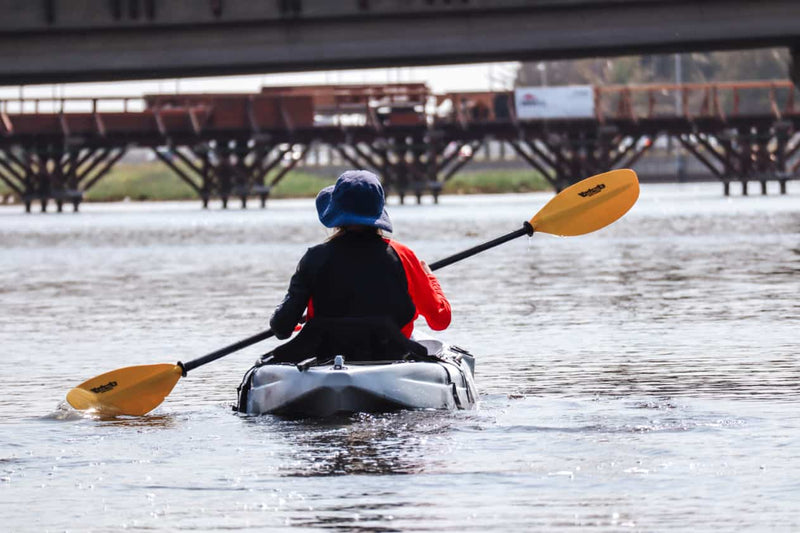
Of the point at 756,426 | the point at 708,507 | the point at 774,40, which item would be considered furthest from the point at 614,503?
the point at 774,40

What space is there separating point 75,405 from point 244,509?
3.73m

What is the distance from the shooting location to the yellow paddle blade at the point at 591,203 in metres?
12.4

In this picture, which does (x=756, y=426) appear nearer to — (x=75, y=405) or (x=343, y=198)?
(x=343, y=198)

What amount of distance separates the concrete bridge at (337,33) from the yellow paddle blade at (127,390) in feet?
91.3

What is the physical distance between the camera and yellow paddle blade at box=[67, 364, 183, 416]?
419 inches

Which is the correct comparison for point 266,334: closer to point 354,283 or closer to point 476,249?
point 354,283

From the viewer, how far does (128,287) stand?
77.3 feet

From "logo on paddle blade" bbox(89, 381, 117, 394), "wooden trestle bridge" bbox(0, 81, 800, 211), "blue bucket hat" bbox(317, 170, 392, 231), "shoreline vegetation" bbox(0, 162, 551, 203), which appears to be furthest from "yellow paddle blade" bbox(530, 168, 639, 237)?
"shoreline vegetation" bbox(0, 162, 551, 203)

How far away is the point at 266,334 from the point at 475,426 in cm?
174

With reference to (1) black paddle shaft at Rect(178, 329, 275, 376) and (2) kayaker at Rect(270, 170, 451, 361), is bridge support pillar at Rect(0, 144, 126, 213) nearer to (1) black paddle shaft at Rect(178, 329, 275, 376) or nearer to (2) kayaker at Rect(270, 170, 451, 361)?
(1) black paddle shaft at Rect(178, 329, 275, 376)

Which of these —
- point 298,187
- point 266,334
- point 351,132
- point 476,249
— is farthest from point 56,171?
point 266,334

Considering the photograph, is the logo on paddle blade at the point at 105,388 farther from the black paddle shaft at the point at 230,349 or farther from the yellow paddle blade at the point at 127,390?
the black paddle shaft at the point at 230,349

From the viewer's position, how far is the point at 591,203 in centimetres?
1262

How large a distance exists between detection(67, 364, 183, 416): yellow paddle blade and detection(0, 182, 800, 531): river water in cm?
17
